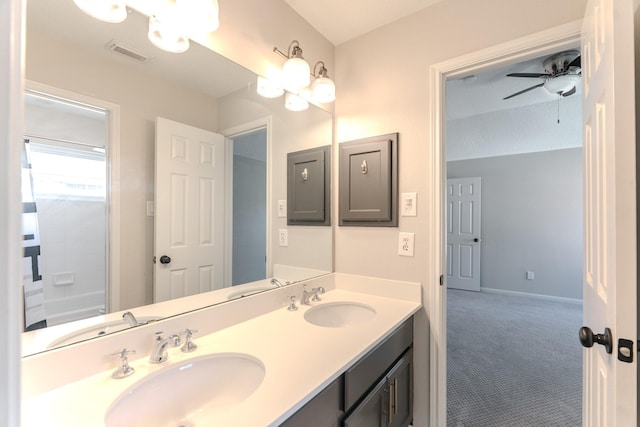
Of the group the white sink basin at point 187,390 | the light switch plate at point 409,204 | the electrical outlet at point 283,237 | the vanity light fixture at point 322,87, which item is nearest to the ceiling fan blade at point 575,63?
the light switch plate at point 409,204

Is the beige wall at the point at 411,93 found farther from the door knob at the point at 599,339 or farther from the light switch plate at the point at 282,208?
the door knob at the point at 599,339

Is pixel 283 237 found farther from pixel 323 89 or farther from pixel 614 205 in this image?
pixel 614 205

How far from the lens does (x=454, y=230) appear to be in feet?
17.1

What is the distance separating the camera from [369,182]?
1.77 meters

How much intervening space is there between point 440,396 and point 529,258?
13.4 ft

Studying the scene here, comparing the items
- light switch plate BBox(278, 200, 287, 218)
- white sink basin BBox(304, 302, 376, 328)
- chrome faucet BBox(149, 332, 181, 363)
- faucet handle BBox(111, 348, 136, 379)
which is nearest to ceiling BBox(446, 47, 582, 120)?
light switch plate BBox(278, 200, 287, 218)

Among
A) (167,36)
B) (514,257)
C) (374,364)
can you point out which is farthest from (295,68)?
(514,257)

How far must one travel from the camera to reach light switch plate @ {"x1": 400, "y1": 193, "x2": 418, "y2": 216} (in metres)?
1.61

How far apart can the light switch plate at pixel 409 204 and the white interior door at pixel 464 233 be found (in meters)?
4.02

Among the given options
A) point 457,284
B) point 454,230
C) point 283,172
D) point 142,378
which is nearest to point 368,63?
point 283,172

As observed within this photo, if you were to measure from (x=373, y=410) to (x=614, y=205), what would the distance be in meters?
1.06

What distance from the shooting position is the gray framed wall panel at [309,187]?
5.82 feet

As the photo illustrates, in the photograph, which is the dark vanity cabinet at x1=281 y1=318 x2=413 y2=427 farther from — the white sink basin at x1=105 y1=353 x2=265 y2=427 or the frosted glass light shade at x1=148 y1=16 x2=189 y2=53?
the frosted glass light shade at x1=148 y1=16 x2=189 y2=53

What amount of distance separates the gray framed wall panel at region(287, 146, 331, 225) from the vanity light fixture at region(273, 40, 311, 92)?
1.33 ft
